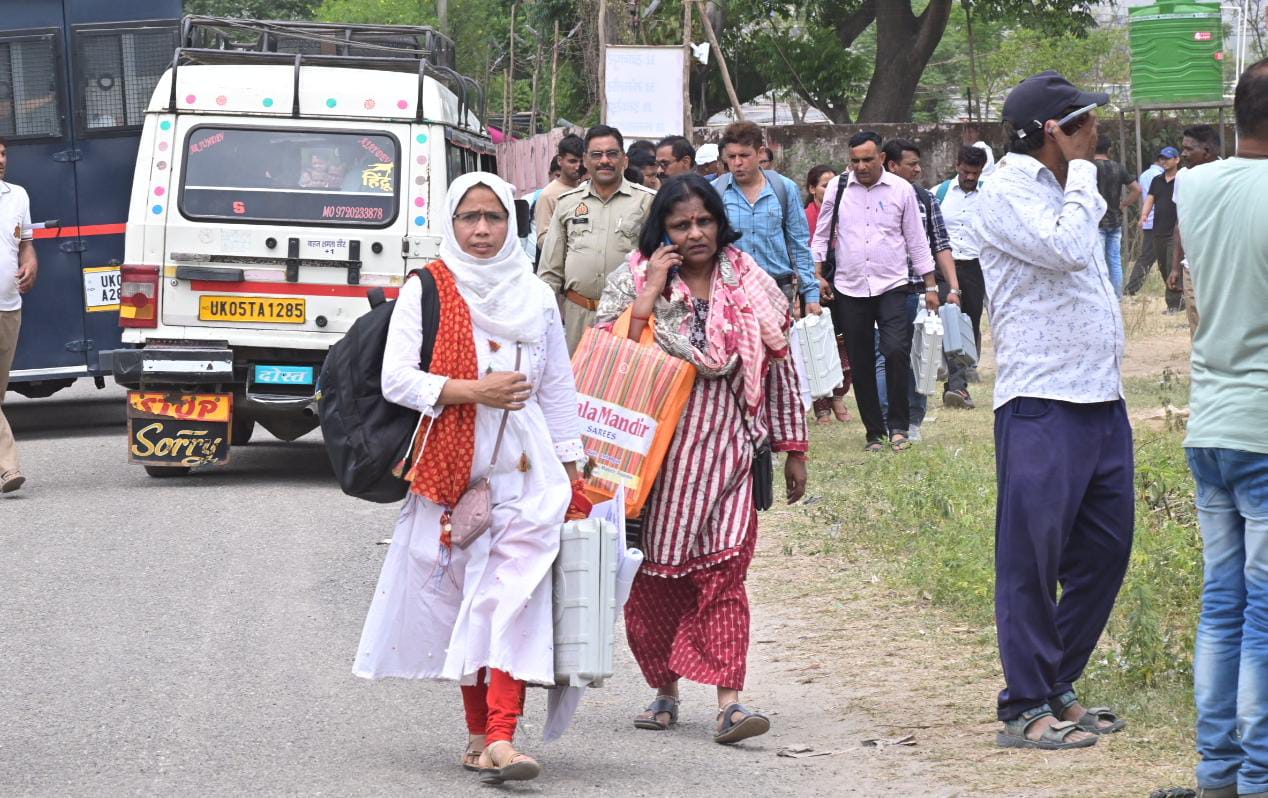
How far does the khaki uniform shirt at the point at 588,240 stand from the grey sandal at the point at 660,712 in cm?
352

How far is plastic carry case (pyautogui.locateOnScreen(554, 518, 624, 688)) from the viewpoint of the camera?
5492 mm

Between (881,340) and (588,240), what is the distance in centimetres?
288

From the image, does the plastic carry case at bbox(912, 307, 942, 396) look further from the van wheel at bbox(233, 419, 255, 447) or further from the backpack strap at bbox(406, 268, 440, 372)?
the backpack strap at bbox(406, 268, 440, 372)

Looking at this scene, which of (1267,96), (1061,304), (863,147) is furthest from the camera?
(863,147)

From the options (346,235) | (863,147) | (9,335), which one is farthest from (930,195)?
(9,335)

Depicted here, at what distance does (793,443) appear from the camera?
244 inches

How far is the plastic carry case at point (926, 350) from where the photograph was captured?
12.0 metres

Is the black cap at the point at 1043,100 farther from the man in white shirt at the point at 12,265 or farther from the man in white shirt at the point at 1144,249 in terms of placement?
the man in white shirt at the point at 1144,249

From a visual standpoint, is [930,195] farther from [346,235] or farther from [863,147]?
[346,235]

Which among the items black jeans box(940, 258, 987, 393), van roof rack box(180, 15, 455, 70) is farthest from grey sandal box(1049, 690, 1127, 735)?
black jeans box(940, 258, 987, 393)

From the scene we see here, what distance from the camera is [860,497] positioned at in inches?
405

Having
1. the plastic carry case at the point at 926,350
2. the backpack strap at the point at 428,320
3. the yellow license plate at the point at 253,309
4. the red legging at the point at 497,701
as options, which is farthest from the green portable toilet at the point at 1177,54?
the red legging at the point at 497,701

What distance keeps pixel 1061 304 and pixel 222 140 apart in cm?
765

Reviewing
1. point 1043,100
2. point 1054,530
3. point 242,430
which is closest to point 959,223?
point 242,430
